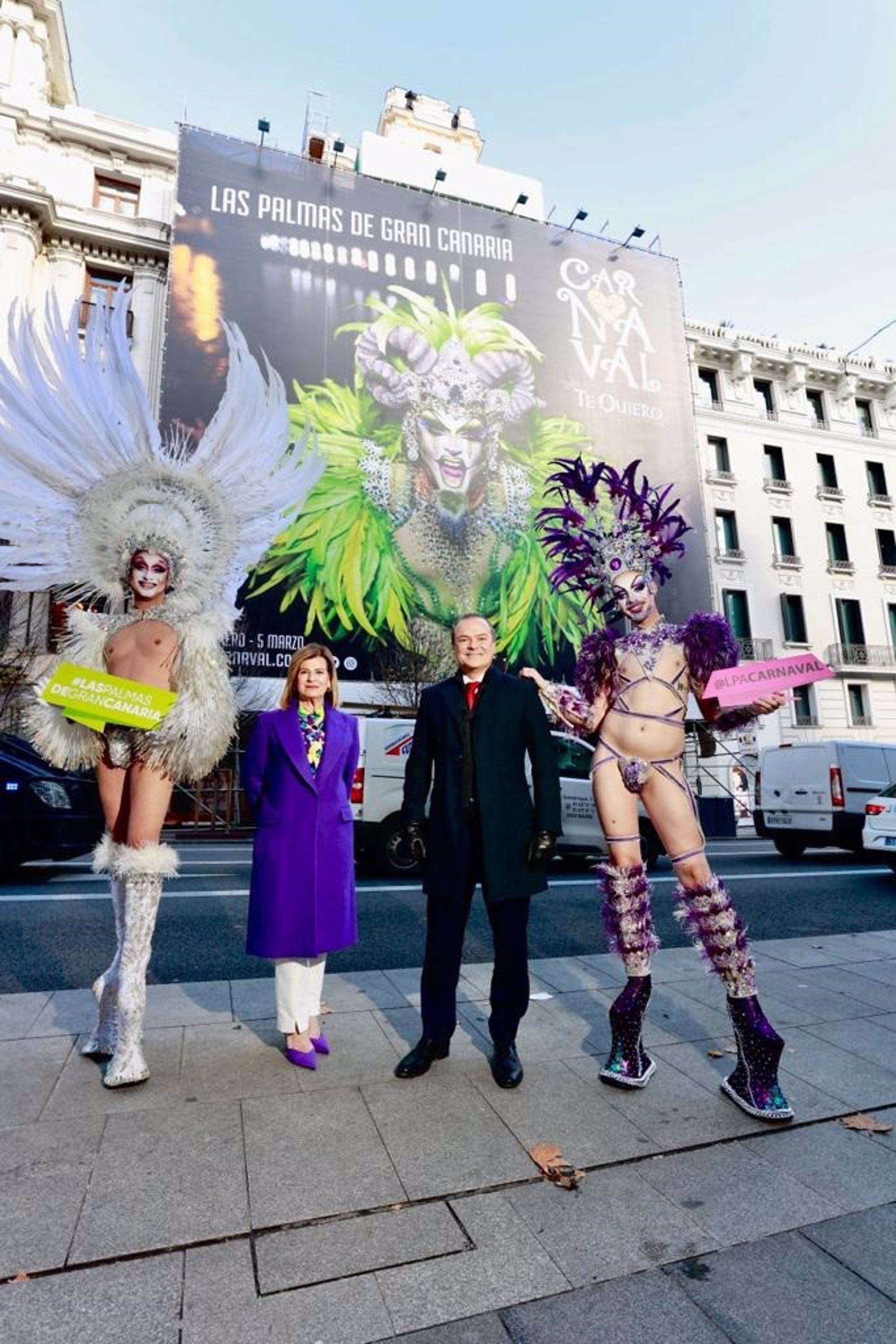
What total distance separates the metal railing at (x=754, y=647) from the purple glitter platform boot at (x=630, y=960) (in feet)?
88.8

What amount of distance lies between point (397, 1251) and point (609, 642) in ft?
8.48

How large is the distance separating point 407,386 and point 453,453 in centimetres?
267

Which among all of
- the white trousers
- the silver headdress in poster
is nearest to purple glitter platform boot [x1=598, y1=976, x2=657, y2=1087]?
the white trousers

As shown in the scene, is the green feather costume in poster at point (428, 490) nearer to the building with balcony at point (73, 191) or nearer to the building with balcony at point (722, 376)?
the building with balcony at point (722, 376)

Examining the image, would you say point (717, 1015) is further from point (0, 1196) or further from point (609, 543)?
point (0, 1196)

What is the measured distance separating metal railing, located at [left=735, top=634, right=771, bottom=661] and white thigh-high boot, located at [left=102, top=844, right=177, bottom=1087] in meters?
28.0

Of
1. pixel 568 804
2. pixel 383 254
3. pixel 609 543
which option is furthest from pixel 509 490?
pixel 609 543

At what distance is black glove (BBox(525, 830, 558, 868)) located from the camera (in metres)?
3.24

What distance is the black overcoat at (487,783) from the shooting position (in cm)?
326

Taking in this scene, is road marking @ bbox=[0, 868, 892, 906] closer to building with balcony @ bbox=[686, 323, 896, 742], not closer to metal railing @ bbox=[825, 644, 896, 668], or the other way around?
building with balcony @ bbox=[686, 323, 896, 742]

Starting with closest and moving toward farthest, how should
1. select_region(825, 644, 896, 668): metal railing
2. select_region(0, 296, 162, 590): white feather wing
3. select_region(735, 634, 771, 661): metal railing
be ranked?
select_region(0, 296, 162, 590): white feather wing < select_region(735, 634, 771, 661): metal railing < select_region(825, 644, 896, 668): metal railing

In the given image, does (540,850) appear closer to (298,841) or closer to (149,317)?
(298,841)

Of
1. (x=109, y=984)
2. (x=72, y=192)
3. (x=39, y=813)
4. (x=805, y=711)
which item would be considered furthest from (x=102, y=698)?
(x=805, y=711)

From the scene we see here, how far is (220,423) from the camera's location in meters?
3.78
